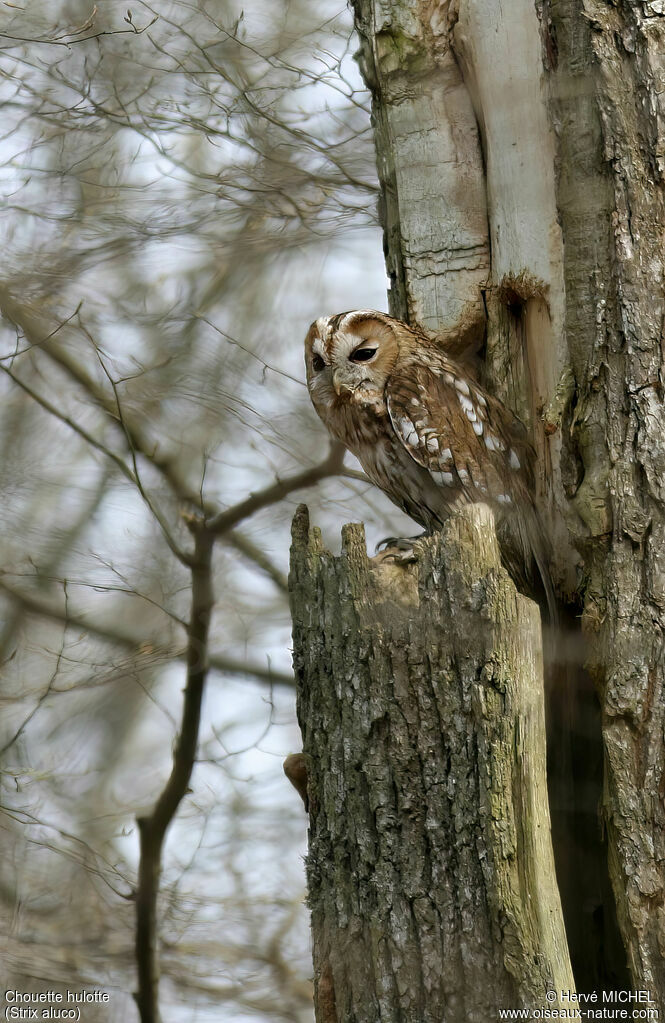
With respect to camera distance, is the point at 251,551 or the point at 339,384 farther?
the point at 251,551

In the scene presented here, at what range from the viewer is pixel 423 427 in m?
2.89

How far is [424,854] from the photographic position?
1890 millimetres

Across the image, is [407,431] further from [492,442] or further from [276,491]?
[276,491]

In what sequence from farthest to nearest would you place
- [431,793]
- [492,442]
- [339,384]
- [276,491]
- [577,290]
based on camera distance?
[276,491], [339,384], [492,442], [577,290], [431,793]

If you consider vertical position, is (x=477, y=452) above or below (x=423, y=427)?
below

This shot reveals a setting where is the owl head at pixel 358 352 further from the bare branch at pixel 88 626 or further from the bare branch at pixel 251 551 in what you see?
the bare branch at pixel 88 626

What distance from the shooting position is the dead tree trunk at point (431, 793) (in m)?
1.82

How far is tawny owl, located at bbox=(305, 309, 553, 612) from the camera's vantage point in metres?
2.79

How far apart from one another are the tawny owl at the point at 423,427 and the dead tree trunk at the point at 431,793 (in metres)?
0.77

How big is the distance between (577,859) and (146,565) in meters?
1.88

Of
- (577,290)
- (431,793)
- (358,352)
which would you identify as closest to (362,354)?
(358,352)

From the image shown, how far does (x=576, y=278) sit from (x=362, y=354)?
0.79 m

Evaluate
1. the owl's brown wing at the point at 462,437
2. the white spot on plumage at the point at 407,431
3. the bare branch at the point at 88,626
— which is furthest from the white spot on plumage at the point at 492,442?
the bare branch at the point at 88,626

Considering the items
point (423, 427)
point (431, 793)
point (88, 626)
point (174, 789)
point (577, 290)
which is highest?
point (577, 290)
